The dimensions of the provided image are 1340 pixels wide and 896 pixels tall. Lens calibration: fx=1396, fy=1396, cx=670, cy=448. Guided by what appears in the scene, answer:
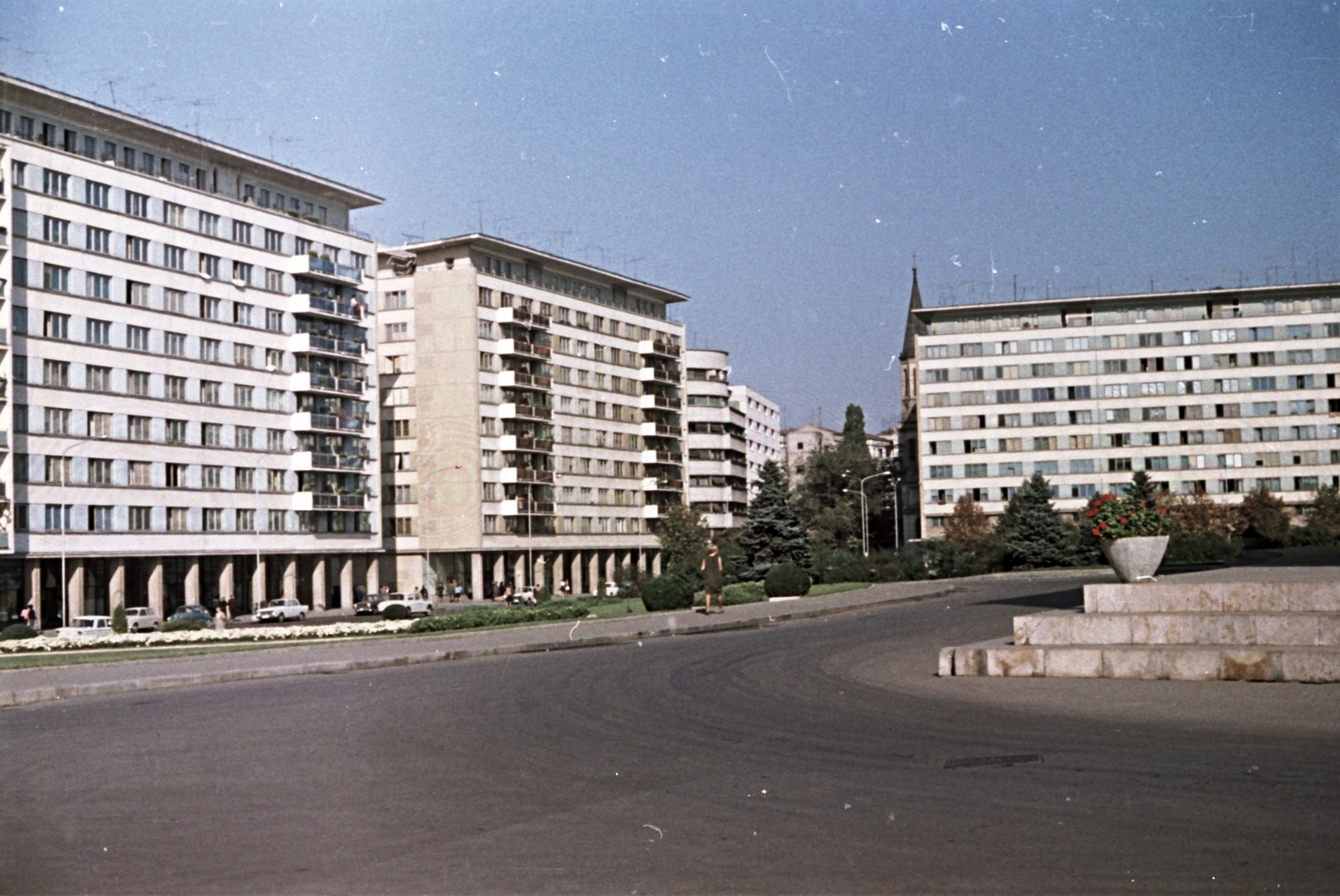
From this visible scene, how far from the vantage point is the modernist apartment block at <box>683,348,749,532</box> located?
448ft

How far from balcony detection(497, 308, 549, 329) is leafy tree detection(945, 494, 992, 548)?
3856 cm

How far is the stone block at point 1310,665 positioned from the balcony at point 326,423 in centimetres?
8249

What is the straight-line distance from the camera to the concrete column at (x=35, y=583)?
2803 inches

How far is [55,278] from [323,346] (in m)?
21.4

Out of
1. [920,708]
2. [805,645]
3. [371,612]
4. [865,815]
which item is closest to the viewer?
[865,815]

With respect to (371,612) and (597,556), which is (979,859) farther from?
(597,556)

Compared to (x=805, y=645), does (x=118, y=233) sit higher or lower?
higher

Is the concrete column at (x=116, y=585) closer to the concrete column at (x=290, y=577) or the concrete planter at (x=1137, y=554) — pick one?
the concrete column at (x=290, y=577)

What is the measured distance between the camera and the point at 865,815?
8.66 m

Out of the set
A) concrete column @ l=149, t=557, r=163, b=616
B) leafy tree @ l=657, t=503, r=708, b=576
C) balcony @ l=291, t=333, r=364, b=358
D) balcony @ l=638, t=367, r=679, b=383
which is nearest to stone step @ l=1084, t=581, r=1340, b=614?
concrete column @ l=149, t=557, r=163, b=616

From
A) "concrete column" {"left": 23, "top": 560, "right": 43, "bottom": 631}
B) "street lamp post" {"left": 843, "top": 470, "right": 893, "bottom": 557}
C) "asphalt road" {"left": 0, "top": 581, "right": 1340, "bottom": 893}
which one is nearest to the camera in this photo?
"asphalt road" {"left": 0, "top": 581, "right": 1340, "bottom": 893}

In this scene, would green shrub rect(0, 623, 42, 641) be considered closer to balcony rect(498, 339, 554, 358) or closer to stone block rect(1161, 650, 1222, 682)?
stone block rect(1161, 650, 1222, 682)

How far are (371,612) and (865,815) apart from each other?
79707 mm

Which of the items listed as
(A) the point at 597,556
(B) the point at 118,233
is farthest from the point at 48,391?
(A) the point at 597,556
